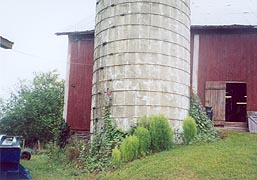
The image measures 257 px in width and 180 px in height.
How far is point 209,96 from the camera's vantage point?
1320 cm

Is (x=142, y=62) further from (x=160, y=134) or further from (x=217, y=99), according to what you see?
(x=217, y=99)

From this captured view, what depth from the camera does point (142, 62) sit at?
995 centimetres

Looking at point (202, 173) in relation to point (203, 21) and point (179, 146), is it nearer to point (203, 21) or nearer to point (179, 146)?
point (179, 146)

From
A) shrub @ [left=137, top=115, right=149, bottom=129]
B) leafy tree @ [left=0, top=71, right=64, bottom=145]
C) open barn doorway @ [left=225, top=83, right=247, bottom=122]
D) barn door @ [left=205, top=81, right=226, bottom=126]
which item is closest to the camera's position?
shrub @ [left=137, top=115, right=149, bottom=129]

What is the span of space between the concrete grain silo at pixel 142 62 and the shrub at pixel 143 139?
93 cm

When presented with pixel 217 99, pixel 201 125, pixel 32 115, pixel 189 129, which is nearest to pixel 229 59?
pixel 217 99

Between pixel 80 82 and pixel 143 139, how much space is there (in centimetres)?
674

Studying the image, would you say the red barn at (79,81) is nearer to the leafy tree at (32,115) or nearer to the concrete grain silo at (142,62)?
the concrete grain silo at (142,62)

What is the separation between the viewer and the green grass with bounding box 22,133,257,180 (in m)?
6.76

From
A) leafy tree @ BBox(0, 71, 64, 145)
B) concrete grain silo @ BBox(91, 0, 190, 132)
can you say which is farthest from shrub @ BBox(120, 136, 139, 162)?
leafy tree @ BBox(0, 71, 64, 145)

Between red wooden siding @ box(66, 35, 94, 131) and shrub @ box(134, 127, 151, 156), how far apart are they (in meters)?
5.87

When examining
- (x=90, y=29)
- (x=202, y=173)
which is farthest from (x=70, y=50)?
(x=202, y=173)

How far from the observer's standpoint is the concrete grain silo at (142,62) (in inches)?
388

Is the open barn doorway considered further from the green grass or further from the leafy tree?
the leafy tree
